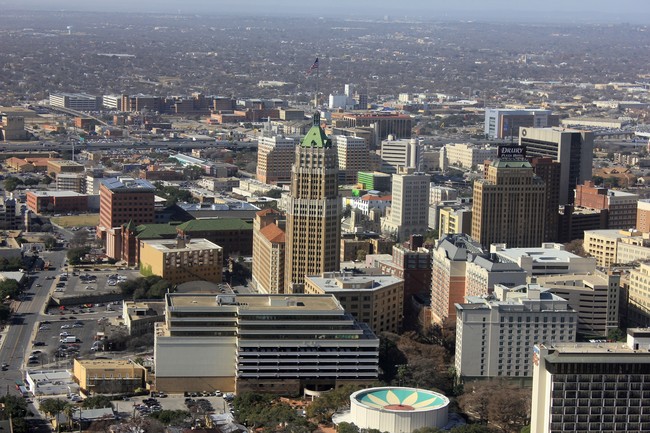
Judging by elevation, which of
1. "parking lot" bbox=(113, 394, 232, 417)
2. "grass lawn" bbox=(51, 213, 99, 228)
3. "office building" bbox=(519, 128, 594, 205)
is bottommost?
"grass lawn" bbox=(51, 213, 99, 228)

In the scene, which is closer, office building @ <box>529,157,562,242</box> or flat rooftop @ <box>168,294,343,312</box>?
flat rooftop @ <box>168,294,343,312</box>

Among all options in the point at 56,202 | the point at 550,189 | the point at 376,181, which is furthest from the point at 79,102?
the point at 550,189

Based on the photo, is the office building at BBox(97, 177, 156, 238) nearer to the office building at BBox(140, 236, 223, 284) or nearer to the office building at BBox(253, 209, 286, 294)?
the office building at BBox(140, 236, 223, 284)

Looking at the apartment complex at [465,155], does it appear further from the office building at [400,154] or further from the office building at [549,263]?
the office building at [549,263]

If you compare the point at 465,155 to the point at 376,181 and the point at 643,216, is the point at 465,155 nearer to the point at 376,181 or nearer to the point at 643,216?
the point at 376,181

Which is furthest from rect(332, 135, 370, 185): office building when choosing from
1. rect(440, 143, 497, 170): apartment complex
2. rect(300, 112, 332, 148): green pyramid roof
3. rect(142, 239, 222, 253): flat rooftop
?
rect(300, 112, 332, 148): green pyramid roof

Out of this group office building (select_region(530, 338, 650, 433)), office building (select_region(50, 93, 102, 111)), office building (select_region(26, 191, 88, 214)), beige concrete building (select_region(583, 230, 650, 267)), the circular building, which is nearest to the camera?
office building (select_region(530, 338, 650, 433))

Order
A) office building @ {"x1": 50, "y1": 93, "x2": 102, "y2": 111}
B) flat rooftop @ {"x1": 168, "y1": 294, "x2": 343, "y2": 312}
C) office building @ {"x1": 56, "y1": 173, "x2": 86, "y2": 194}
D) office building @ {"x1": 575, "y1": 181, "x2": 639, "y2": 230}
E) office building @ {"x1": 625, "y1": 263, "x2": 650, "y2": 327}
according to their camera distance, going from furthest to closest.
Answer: office building @ {"x1": 50, "y1": 93, "x2": 102, "y2": 111}, office building @ {"x1": 56, "y1": 173, "x2": 86, "y2": 194}, office building @ {"x1": 575, "y1": 181, "x2": 639, "y2": 230}, office building @ {"x1": 625, "y1": 263, "x2": 650, "y2": 327}, flat rooftop @ {"x1": 168, "y1": 294, "x2": 343, "y2": 312}
